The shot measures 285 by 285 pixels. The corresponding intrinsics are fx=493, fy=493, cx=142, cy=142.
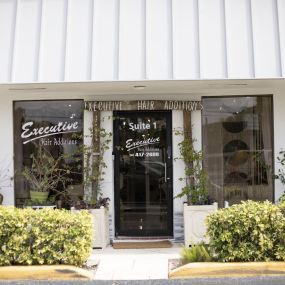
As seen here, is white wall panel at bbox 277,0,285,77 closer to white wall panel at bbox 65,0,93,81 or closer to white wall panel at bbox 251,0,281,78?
white wall panel at bbox 251,0,281,78

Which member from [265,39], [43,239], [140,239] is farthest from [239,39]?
[43,239]

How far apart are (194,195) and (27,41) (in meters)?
3.92

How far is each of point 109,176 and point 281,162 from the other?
128 inches

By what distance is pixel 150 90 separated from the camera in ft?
30.2

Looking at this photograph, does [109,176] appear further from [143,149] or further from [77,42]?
[77,42]

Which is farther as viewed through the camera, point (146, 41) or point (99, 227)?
point (99, 227)

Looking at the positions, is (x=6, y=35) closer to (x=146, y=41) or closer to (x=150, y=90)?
(x=146, y=41)

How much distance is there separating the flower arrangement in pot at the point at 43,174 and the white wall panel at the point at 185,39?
123 inches

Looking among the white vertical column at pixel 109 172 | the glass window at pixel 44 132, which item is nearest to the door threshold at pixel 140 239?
the white vertical column at pixel 109 172

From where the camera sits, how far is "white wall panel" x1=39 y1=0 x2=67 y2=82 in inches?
314

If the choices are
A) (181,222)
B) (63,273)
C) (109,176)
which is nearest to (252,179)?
(181,222)

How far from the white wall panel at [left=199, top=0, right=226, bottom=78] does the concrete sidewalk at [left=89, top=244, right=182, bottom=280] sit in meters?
2.97

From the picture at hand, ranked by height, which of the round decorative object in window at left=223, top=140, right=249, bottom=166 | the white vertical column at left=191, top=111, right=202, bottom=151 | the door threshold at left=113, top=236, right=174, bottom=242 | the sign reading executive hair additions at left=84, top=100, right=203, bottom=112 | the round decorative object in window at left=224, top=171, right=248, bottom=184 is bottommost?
the door threshold at left=113, top=236, right=174, bottom=242

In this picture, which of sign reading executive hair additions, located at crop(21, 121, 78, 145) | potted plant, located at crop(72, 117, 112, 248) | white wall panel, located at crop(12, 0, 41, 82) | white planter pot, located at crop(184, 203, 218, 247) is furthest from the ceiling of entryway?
white planter pot, located at crop(184, 203, 218, 247)
